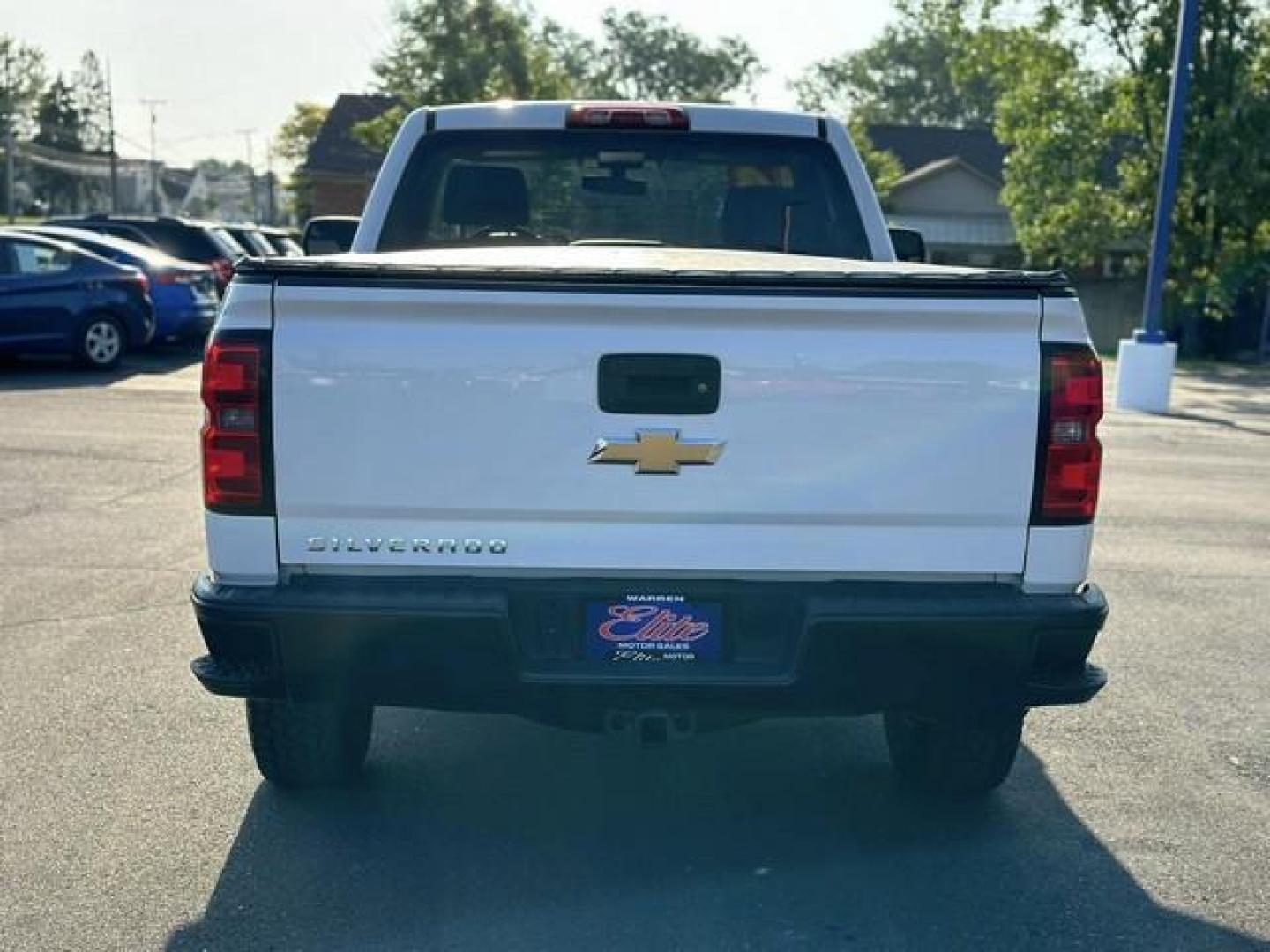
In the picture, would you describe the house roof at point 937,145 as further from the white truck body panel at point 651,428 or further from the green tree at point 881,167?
the white truck body panel at point 651,428

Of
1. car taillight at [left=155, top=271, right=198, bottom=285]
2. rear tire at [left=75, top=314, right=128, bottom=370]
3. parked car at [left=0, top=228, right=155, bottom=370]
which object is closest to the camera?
parked car at [left=0, top=228, right=155, bottom=370]

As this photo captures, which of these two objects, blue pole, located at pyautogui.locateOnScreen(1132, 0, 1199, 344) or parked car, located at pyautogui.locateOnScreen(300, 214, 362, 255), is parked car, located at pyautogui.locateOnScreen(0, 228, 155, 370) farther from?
blue pole, located at pyautogui.locateOnScreen(1132, 0, 1199, 344)

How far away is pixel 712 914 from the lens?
3506 millimetres

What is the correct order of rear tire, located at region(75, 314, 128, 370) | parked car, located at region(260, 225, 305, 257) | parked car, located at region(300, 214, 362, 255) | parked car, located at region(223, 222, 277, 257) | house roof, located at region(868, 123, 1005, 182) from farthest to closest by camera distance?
1. house roof, located at region(868, 123, 1005, 182)
2. parked car, located at region(260, 225, 305, 257)
3. parked car, located at region(223, 222, 277, 257)
4. rear tire, located at region(75, 314, 128, 370)
5. parked car, located at region(300, 214, 362, 255)

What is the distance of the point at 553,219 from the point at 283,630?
279 centimetres

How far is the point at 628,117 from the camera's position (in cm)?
535

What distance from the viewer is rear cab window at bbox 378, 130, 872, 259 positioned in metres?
5.47

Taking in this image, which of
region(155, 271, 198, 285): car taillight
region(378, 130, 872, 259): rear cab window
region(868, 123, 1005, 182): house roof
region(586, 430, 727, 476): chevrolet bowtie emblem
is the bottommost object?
region(155, 271, 198, 285): car taillight

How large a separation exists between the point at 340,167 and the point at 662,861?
5077 centimetres

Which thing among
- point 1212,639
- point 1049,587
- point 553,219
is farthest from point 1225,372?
point 1049,587

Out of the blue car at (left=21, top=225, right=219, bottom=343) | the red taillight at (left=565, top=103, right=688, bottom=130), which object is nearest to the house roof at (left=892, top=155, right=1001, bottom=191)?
the blue car at (left=21, top=225, right=219, bottom=343)

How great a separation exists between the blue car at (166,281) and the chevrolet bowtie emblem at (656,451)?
14.4 m

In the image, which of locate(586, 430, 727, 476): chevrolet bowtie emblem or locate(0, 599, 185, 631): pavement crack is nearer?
locate(586, 430, 727, 476): chevrolet bowtie emblem

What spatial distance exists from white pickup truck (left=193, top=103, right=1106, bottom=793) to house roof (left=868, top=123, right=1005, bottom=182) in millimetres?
47046
